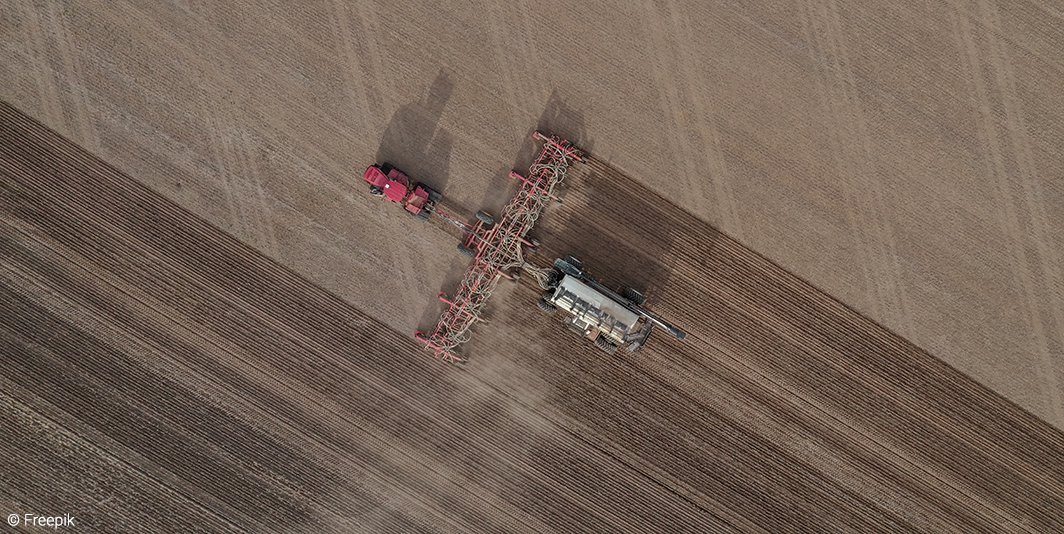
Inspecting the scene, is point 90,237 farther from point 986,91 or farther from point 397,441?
point 986,91

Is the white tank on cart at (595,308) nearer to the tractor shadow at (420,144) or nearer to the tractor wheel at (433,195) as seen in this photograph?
the tractor wheel at (433,195)

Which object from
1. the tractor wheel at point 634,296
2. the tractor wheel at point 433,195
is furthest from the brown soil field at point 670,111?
the tractor wheel at point 634,296

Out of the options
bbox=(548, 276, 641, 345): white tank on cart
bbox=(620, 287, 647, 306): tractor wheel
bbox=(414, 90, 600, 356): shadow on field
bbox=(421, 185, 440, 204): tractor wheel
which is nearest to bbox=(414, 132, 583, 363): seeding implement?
bbox=(414, 90, 600, 356): shadow on field

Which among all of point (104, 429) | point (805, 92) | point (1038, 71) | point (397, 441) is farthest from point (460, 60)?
point (1038, 71)

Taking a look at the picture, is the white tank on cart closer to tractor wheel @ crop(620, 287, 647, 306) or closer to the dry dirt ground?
tractor wheel @ crop(620, 287, 647, 306)
